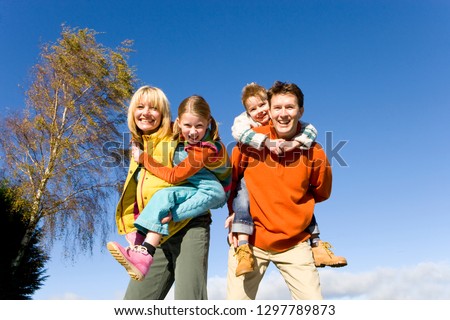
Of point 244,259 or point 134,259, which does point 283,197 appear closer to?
Result: point 244,259

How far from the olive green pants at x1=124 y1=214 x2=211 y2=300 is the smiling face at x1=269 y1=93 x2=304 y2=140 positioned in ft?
2.92

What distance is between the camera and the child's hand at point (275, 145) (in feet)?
12.2

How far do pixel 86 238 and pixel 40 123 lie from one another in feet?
11.8

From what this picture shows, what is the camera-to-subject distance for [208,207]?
11.2 ft

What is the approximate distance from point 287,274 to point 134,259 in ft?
3.87

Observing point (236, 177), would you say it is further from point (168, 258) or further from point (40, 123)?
point (40, 123)

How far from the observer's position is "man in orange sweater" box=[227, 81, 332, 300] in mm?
3658

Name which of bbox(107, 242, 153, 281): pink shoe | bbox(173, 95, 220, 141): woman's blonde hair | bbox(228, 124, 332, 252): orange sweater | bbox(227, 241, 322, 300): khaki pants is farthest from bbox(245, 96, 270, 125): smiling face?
bbox(107, 242, 153, 281): pink shoe

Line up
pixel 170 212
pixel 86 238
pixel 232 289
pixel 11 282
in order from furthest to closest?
pixel 86 238 → pixel 11 282 → pixel 232 289 → pixel 170 212

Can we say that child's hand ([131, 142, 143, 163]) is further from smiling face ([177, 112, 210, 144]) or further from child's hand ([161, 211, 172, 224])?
child's hand ([161, 211, 172, 224])

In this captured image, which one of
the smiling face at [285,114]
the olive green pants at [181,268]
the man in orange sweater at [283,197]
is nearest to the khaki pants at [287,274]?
the man in orange sweater at [283,197]

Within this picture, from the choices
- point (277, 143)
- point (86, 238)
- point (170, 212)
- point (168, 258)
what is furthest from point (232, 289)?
point (86, 238)

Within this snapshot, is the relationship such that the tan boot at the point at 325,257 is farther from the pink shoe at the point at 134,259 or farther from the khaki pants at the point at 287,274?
the pink shoe at the point at 134,259

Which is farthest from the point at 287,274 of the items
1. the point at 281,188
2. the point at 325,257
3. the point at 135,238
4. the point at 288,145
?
the point at 135,238
